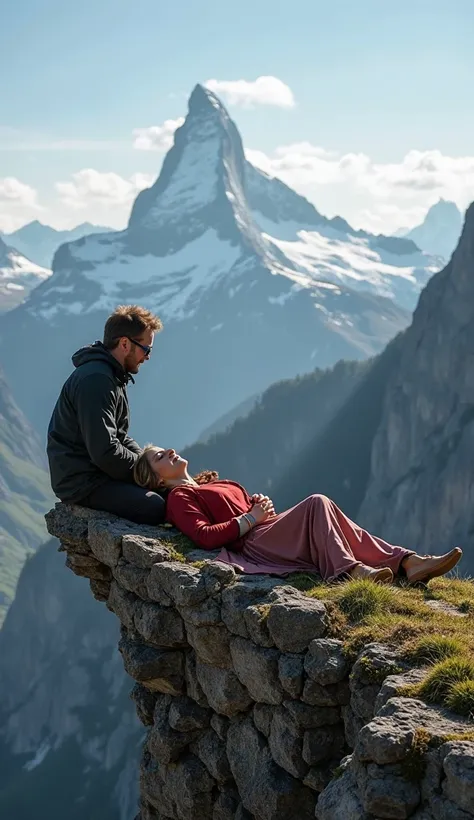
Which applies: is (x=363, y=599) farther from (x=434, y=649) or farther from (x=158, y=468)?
(x=158, y=468)

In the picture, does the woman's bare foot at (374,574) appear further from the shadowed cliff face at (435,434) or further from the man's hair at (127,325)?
the shadowed cliff face at (435,434)

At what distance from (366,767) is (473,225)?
172144 mm

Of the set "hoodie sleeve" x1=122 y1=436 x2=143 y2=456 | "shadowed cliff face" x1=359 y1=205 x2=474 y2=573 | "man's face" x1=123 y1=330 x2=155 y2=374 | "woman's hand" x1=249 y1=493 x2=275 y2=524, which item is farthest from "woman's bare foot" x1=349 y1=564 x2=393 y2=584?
"shadowed cliff face" x1=359 y1=205 x2=474 y2=573

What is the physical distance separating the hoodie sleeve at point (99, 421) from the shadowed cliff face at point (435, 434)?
132 meters

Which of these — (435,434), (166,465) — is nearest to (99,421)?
(166,465)

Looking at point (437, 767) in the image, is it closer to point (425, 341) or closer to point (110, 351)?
point (110, 351)

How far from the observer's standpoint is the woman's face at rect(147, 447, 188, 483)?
48.2ft

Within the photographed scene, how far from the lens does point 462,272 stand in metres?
178

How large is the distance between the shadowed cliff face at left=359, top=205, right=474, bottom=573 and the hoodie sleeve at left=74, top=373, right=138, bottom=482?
131645mm

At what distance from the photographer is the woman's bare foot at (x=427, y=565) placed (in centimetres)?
1225

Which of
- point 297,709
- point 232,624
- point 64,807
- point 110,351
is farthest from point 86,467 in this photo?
point 64,807

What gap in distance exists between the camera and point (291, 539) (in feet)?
42.7

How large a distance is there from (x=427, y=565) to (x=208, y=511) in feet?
10.7

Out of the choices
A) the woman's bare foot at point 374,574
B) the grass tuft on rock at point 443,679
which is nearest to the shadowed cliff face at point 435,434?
the woman's bare foot at point 374,574
